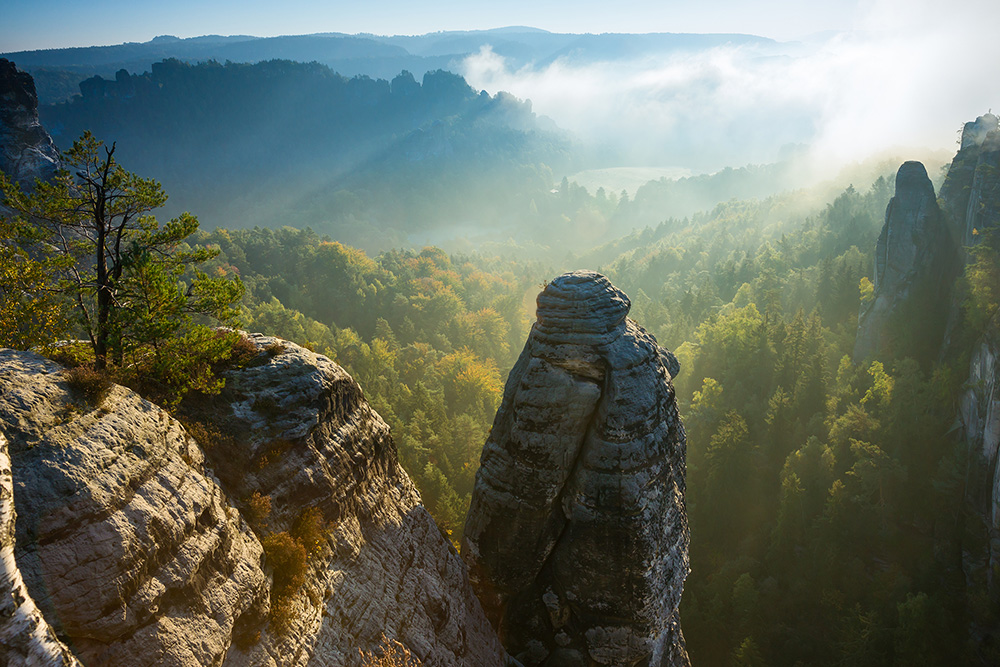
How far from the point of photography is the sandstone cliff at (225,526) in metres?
8.29

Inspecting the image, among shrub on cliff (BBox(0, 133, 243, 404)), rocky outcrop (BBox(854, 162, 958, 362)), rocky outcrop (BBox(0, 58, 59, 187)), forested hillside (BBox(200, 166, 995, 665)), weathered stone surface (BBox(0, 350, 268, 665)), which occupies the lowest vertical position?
forested hillside (BBox(200, 166, 995, 665))

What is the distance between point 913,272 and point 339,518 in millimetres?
64480

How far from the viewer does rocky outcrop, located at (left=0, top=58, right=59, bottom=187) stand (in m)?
43.2

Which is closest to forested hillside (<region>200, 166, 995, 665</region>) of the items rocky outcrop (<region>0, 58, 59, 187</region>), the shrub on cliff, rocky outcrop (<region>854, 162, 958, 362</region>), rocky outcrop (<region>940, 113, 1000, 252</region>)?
rocky outcrop (<region>854, 162, 958, 362</region>)

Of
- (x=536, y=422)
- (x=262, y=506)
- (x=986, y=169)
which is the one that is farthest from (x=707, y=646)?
(x=986, y=169)

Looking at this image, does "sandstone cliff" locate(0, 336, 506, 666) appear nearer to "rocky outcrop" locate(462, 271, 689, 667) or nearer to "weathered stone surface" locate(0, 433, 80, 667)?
"weathered stone surface" locate(0, 433, 80, 667)

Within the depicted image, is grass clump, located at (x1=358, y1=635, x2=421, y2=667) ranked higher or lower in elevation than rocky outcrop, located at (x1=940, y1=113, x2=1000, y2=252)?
lower

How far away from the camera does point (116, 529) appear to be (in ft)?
28.4

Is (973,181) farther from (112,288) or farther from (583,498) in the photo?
(112,288)

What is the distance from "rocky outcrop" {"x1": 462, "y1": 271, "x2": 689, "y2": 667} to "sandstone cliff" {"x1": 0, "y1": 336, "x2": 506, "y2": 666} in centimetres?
193

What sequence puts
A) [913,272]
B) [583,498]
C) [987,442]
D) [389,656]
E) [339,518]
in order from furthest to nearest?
[913,272] → [987,442] → [583,498] → [339,518] → [389,656]

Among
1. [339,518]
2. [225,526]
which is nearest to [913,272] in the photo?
[339,518]

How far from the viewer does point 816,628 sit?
125 ft

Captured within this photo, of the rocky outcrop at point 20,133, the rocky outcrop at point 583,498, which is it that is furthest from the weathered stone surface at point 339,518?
the rocky outcrop at point 20,133
